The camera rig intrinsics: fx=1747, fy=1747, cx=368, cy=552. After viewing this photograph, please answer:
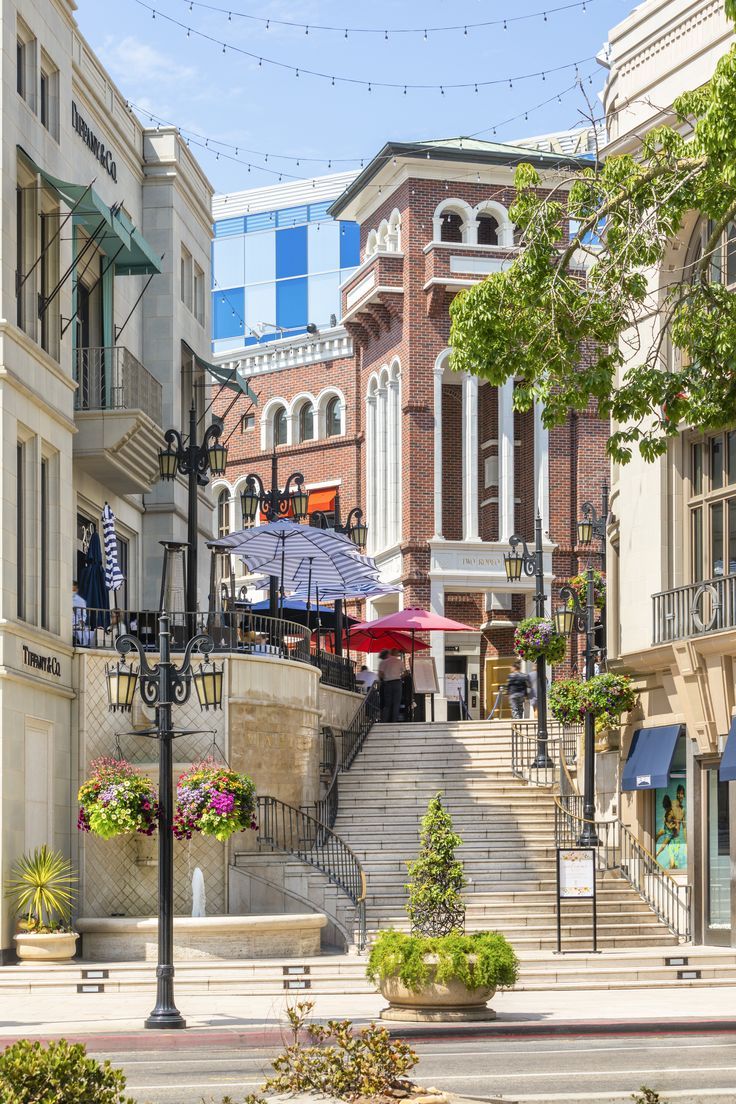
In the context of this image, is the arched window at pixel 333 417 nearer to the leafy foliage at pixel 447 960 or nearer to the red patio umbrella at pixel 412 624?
the red patio umbrella at pixel 412 624

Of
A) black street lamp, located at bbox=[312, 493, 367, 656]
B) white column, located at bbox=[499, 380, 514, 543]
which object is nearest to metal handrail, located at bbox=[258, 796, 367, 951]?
black street lamp, located at bbox=[312, 493, 367, 656]

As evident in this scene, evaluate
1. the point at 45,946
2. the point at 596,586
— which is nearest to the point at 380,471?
the point at 596,586

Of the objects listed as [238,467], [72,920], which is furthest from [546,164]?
[72,920]

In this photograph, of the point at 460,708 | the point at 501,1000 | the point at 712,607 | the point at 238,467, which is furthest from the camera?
the point at 238,467

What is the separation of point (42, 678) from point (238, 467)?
115 ft

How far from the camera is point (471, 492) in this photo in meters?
48.5

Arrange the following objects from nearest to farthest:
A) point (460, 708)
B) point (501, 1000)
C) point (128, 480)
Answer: point (501, 1000), point (128, 480), point (460, 708)

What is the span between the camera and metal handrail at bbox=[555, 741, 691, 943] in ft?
91.2

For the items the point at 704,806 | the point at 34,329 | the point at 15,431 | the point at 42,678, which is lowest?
the point at 704,806

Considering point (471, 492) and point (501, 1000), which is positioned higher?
point (471, 492)

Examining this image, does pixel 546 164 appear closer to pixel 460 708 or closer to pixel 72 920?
pixel 460 708

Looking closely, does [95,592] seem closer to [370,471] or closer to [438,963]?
[438,963]

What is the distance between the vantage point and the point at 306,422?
191 feet

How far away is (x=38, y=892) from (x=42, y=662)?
3.37 m
